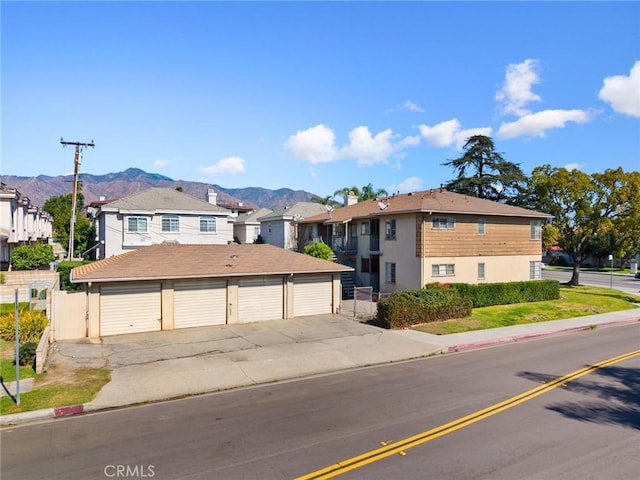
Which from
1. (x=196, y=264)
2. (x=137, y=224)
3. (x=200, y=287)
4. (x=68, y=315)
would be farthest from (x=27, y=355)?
(x=137, y=224)

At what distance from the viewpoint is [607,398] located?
12508 millimetres

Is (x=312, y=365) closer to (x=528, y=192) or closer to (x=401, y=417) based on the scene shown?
(x=401, y=417)

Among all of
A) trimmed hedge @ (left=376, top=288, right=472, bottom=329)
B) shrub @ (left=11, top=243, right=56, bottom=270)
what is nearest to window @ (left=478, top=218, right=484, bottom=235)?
trimmed hedge @ (left=376, top=288, right=472, bottom=329)

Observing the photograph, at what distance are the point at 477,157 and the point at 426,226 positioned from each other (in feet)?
99.7

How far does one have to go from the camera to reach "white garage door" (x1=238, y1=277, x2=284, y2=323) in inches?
909

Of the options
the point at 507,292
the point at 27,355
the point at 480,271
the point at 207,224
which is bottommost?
the point at 27,355

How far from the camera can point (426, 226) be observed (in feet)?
95.5

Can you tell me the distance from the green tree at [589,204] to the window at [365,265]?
64.3 feet

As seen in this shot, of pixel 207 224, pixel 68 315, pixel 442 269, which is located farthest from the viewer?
pixel 207 224

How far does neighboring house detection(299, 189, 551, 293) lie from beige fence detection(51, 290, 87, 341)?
64.0 ft

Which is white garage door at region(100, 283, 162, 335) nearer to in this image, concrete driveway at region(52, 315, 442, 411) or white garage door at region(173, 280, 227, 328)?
concrete driveway at region(52, 315, 442, 411)

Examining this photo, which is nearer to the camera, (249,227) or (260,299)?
(260,299)

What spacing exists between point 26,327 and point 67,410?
872cm

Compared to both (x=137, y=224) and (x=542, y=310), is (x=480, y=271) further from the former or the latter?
(x=137, y=224)
